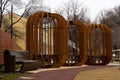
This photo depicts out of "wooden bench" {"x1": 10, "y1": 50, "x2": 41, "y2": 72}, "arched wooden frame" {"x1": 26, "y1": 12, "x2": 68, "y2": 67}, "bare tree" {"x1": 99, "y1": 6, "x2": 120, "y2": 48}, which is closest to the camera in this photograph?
"wooden bench" {"x1": 10, "y1": 50, "x2": 41, "y2": 72}

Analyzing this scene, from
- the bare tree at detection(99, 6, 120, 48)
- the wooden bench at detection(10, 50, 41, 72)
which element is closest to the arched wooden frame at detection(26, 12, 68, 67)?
the wooden bench at detection(10, 50, 41, 72)

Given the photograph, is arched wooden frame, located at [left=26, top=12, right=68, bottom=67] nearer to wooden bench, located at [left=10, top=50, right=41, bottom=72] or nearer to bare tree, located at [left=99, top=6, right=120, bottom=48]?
wooden bench, located at [left=10, top=50, right=41, bottom=72]

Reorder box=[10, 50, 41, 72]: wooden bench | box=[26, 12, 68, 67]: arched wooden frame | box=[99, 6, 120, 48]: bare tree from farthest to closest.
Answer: box=[99, 6, 120, 48]: bare tree, box=[26, 12, 68, 67]: arched wooden frame, box=[10, 50, 41, 72]: wooden bench

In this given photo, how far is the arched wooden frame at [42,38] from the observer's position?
78.1 ft

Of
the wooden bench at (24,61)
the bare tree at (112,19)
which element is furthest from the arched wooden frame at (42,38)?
the bare tree at (112,19)

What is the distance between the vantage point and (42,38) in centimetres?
2486

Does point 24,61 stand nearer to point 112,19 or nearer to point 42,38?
point 42,38

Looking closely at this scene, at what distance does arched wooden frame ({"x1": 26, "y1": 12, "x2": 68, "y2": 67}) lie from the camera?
23797mm

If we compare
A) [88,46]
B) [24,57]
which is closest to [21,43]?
[88,46]

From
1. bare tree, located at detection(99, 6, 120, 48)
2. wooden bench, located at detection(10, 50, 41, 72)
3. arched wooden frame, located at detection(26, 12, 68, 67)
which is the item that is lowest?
wooden bench, located at detection(10, 50, 41, 72)

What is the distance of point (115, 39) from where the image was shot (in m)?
66.9

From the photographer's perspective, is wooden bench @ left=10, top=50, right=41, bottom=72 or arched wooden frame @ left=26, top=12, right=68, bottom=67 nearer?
wooden bench @ left=10, top=50, right=41, bottom=72

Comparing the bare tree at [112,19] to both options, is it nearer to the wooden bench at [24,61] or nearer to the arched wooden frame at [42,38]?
the arched wooden frame at [42,38]

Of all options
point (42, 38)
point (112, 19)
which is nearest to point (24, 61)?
point (42, 38)
